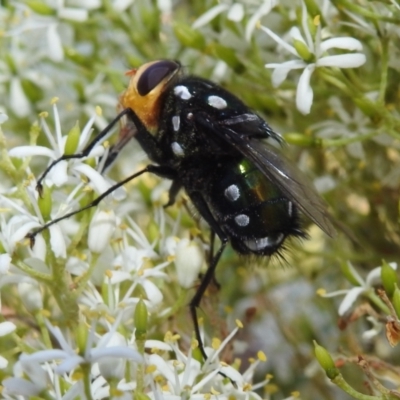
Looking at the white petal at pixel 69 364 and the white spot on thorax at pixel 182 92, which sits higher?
the white spot on thorax at pixel 182 92

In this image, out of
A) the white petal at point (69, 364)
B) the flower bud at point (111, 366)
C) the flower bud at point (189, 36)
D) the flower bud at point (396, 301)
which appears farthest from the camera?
the flower bud at point (189, 36)

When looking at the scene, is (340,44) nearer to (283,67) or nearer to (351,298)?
(283,67)

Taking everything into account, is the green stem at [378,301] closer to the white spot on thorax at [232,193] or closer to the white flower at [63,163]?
the white spot on thorax at [232,193]

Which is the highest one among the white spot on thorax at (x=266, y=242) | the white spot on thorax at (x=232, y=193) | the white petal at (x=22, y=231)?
the white petal at (x=22, y=231)

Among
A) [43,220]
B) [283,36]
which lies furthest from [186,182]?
[283,36]

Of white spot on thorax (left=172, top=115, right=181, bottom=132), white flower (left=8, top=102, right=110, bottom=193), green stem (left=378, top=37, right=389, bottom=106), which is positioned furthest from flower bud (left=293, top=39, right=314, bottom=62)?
white flower (left=8, top=102, right=110, bottom=193)

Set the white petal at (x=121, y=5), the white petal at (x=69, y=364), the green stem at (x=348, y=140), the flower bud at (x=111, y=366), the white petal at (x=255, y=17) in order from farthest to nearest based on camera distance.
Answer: the white petal at (x=121, y=5), the white petal at (x=255, y=17), the green stem at (x=348, y=140), the flower bud at (x=111, y=366), the white petal at (x=69, y=364)

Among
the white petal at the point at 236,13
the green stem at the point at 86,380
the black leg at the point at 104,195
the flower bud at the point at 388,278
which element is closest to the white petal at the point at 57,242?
the black leg at the point at 104,195
